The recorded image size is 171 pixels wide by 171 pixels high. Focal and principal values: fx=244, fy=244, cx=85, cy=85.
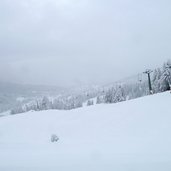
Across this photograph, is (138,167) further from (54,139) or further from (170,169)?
(54,139)

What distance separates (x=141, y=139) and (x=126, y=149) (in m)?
3.79

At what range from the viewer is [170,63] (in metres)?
64.0

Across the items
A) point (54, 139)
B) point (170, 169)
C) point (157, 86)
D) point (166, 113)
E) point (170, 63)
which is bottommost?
point (170, 169)

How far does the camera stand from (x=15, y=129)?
44.7 m

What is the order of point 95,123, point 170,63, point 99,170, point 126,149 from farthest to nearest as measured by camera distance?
point 170,63
point 95,123
point 126,149
point 99,170

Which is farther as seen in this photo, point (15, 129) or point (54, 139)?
point (15, 129)

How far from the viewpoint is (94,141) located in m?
27.7

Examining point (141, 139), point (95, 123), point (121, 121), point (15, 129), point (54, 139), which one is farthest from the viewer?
point (15, 129)

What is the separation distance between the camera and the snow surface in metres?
15.6

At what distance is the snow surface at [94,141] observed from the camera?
1558cm

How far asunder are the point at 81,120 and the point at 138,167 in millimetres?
24993

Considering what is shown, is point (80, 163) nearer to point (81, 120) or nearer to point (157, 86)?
point (81, 120)

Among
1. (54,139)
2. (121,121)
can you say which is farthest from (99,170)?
(121,121)

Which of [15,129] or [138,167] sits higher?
[15,129]
